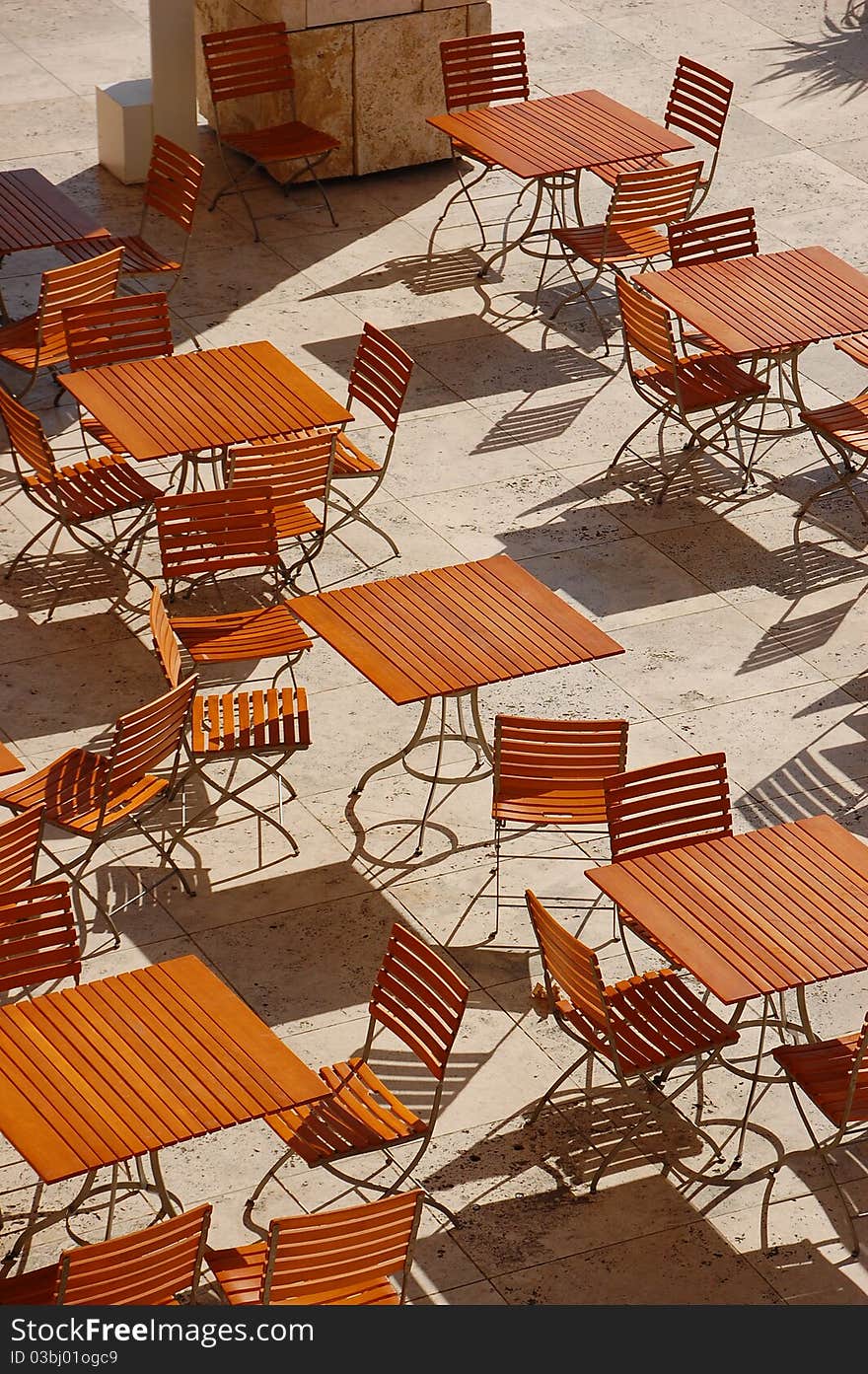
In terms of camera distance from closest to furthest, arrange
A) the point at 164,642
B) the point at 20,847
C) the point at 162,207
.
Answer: the point at 20,847 < the point at 164,642 < the point at 162,207

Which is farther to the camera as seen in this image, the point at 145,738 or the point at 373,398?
the point at 373,398

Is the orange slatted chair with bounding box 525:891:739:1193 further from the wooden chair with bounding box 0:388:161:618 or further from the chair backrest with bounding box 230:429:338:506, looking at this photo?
the wooden chair with bounding box 0:388:161:618

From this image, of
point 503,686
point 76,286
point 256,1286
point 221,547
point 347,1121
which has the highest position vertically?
point 76,286

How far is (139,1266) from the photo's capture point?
6.14 meters

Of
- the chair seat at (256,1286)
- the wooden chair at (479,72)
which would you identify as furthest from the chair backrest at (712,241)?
the chair seat at (256,1286)

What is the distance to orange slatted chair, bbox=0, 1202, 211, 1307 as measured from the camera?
6031 millimetres

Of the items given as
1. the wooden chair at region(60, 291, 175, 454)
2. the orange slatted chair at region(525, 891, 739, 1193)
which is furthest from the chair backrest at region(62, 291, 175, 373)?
the orange slatted chair at region(525, 891, 739, 1193)

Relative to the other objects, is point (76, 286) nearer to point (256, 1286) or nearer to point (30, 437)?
point (30, 437)

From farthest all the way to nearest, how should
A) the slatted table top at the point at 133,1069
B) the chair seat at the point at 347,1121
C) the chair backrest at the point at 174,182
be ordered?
A: 1. the chair backrest at the point at 174,182
2. the chair seat at the point at 347,1121
3. the slatted table top at the point at 133,1069

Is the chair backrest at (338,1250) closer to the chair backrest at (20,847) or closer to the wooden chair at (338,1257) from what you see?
the wooden chair at (338,1257)

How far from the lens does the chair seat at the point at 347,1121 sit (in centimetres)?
719

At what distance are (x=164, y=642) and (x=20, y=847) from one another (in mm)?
1333

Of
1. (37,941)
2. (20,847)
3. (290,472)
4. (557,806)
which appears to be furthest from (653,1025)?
(290,472)

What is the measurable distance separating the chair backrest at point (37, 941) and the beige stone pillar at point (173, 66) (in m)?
8.59
